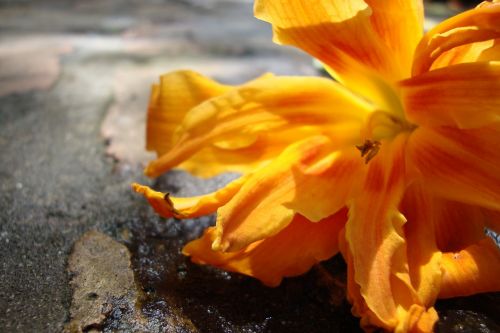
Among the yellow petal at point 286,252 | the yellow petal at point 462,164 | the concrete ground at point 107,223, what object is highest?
the yellow petal at point 462,164

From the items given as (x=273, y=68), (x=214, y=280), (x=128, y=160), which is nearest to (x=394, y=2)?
(x=214, y=280)

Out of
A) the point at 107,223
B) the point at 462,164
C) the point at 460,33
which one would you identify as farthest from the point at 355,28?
the point at 107,223

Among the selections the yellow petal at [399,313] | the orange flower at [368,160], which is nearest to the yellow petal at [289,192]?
the orange flower at [368,160]

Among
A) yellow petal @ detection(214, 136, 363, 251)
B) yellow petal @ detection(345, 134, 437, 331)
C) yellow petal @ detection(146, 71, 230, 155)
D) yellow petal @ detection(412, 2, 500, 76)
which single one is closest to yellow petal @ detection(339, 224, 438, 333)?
yellow petal @ detection(345, 134, 437, 331)

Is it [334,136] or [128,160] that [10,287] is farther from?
[334,136]

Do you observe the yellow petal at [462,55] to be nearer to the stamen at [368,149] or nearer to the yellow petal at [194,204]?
the stamen at [368,149]

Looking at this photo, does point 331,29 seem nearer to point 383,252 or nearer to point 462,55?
point 462,55
